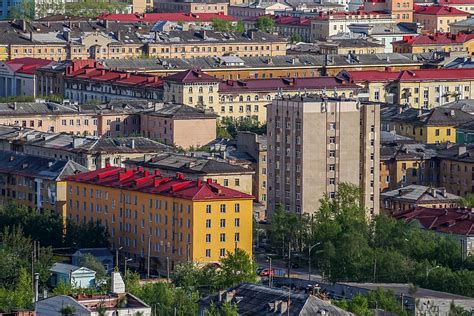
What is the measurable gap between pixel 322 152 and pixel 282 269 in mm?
9725

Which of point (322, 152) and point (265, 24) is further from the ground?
point (322, 152)

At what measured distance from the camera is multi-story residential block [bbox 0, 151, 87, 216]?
262 ft

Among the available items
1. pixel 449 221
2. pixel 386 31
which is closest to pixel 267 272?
pixel 449 221

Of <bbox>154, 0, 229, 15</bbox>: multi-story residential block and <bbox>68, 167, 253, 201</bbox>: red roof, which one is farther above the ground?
<bbox>68, 167, 253, 201</bbox>: red roof

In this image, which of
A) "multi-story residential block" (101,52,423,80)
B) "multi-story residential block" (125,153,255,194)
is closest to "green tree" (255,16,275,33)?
"multi-story residential block" (101,52,423,80)

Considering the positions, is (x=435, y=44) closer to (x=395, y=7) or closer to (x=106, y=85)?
(x=395, y=7)

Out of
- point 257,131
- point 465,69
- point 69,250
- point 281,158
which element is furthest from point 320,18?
point 69,250

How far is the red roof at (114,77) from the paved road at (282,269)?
35.2 m

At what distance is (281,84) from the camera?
110438 millimetres

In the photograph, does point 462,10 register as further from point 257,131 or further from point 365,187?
point 365,187

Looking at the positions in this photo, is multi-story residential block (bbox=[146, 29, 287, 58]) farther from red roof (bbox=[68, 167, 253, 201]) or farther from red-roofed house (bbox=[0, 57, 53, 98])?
red roof (bbox=[68, 167, 253, 201])

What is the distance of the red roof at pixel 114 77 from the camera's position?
110375mm

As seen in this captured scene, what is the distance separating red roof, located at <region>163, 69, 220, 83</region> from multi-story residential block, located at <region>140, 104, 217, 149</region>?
947 centimetres

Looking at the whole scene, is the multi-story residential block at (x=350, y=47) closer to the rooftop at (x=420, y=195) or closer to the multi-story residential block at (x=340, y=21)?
the multi-story residential block at (x=340, y=21)
